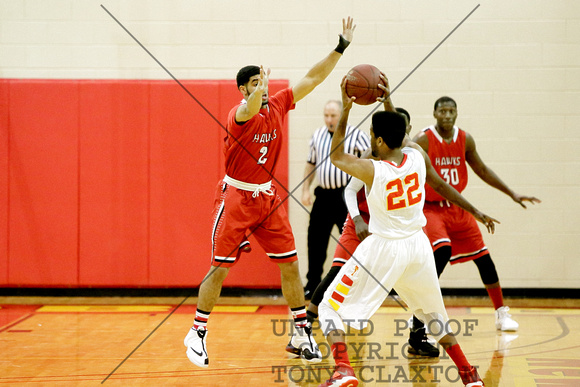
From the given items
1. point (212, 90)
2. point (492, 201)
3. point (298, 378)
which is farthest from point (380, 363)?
point (212, 90)

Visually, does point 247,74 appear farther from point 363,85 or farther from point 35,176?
point 35,176

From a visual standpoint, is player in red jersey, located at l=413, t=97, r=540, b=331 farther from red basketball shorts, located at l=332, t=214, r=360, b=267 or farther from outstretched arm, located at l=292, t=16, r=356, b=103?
outstretched arm, located at l=292, t=16, r=356, b=103

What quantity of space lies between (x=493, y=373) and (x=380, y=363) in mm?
729

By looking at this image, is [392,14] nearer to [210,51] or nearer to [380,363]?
[210,51]

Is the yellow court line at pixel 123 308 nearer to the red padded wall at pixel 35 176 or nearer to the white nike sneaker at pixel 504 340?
the red padded wall at pixel 35 176

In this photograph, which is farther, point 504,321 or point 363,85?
point 504,321

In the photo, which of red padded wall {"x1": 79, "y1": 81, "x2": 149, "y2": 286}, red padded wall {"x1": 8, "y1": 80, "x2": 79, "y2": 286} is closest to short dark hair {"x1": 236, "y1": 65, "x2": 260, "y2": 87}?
red padded wall {"x1": 79, "y1": 81, "x2": 149, "y2": 286}

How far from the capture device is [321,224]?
666 centimetres

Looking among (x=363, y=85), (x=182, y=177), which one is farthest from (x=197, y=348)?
(x=182, y=177)

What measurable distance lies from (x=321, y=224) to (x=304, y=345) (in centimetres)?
216

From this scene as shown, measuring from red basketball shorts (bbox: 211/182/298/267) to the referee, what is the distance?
1996 millimetres

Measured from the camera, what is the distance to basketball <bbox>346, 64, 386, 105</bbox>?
13.2 feet

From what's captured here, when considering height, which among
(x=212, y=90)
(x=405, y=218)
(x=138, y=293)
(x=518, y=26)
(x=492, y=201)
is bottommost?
(x=138, y=293)

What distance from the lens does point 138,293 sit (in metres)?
7.25
